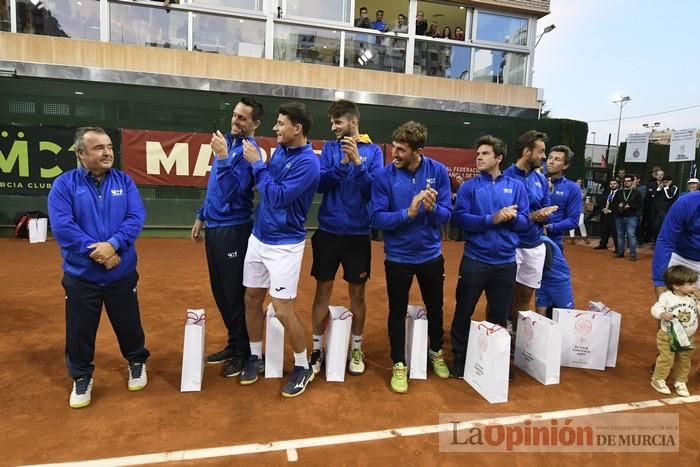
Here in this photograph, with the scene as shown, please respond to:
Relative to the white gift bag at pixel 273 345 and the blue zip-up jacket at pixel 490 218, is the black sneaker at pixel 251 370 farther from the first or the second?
the blue zip-up jacket at pixel 490 218

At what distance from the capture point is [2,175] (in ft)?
29.6

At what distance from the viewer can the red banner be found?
9.40m

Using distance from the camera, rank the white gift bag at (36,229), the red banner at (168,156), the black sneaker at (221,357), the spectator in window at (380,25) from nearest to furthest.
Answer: the black sneaker at (221,357), the white gift bag at (36,229), the red banner at (168,156), the spectator in window at (380,25)

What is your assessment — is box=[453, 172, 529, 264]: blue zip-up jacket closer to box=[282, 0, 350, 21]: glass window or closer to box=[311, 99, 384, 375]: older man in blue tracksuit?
box=[311, 99, 384, 375]: older man in blue tracksuit

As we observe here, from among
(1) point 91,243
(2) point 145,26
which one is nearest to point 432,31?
(2) point 145,26

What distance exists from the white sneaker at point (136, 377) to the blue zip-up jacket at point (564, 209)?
3413mm

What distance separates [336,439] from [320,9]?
11.8 metres

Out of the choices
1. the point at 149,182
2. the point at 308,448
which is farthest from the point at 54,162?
the point at 308,448

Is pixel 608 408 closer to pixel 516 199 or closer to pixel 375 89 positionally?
pixel 516 199

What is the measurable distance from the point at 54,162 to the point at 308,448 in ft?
29.3

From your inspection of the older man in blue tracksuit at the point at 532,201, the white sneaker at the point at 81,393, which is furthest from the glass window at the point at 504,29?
the white sneaker at the point at 81,393

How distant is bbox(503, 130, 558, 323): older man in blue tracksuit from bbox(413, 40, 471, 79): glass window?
9756mm

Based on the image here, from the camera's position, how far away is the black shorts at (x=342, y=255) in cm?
336

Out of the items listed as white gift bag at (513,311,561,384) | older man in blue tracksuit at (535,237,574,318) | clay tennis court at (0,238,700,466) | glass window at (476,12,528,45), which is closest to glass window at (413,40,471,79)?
glass window at (476,12,528,45)
